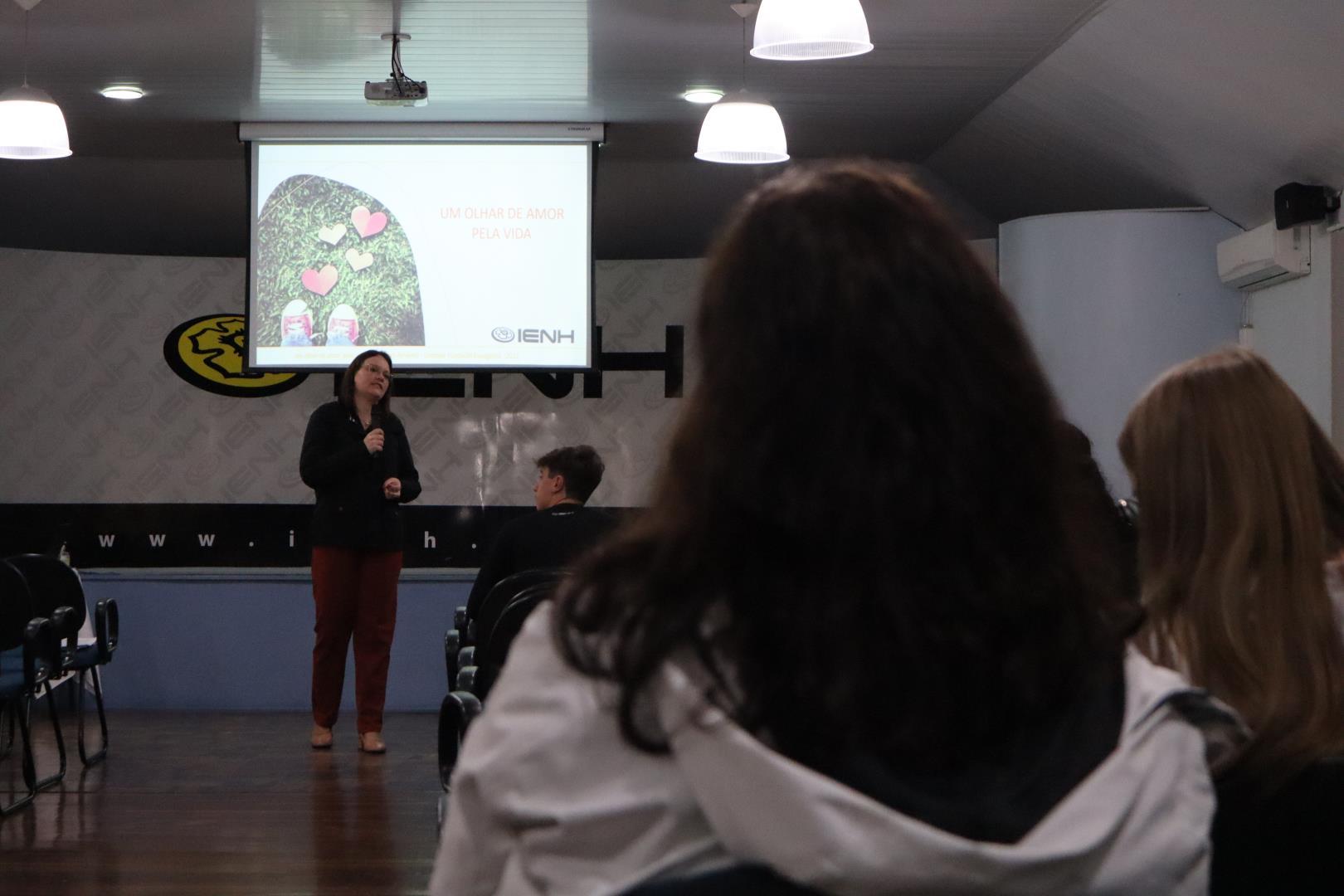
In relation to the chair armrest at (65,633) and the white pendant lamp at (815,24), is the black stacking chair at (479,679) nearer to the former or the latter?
the white pendant lamp at (815,24)

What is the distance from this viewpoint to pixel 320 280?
6492mm

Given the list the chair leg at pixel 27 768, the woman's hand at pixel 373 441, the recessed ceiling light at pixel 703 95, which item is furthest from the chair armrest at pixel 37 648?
the recessed ceiling light at pixel 703 95

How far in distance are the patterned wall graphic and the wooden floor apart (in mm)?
2305

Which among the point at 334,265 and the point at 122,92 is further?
the point at 334,265

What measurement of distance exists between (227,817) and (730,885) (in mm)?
4070

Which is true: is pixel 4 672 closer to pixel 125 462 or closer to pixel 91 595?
pixel 91 595

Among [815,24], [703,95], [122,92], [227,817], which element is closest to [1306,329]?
[703,95]

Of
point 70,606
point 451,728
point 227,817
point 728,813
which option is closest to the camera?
point 728,813

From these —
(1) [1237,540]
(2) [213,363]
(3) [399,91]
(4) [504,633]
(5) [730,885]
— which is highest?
(3) [399,91]

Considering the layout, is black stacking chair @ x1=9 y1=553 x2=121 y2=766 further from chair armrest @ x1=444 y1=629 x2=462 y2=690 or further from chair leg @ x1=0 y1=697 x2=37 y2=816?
chair armrest @ x1=444 y1=629 x2=462 y2=690

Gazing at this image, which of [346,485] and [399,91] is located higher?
[399,91]

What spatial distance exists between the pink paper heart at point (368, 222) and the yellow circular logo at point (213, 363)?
84.3 inches

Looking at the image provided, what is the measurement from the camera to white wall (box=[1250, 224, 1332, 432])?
5.32m

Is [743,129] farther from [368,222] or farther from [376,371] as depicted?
[368,222]
